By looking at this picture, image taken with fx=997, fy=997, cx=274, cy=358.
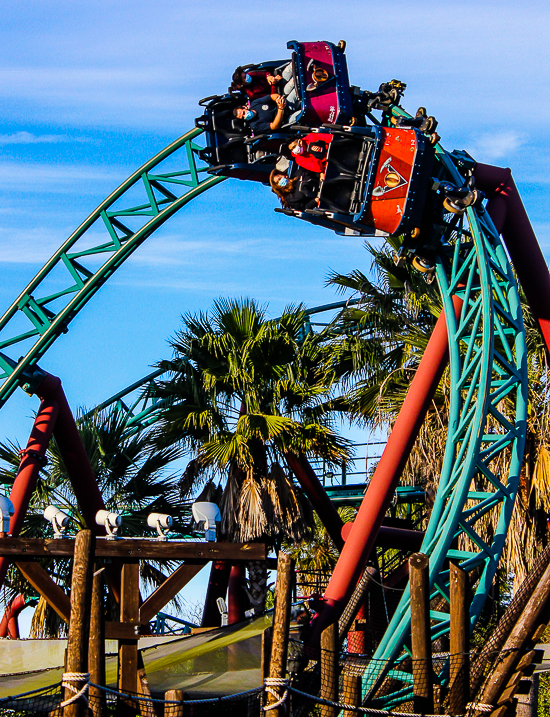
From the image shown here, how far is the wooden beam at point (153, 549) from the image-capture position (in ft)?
28.5

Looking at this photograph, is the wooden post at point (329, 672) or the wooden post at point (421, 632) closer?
the wooden post at point (329, 672)

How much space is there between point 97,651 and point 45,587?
1.72 m

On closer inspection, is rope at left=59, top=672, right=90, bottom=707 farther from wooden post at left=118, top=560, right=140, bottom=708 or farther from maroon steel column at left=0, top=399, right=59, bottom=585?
maroon steel column at left=0, top=399, right=59, bottom=585

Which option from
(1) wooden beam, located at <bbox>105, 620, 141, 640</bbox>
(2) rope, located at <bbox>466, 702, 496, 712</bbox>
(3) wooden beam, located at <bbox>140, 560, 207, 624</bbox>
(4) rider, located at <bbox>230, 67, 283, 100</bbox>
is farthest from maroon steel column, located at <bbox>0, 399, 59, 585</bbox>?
(2) rope, located at <bbox>466, 702, 496, 712</bbox>

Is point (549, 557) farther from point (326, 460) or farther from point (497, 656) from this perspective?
point (326, 460)

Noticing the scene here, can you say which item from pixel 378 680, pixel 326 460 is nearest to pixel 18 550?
pixel 378 680

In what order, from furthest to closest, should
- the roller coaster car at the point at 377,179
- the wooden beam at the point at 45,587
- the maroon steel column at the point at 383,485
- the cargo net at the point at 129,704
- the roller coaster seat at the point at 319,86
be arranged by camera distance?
the roller coaster seat at the point at 319,86 < the roller coaster car at the point at 377,179 < the maroon steel column at the point at 383,485 < the wooden beam at the point at 45,587 < the cargo net at the point at 129,704

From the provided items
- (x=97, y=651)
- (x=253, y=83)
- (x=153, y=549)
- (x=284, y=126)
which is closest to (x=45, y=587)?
(x=153, y=549)

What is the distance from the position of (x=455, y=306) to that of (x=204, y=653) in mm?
4969

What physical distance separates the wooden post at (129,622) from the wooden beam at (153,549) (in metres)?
0.18

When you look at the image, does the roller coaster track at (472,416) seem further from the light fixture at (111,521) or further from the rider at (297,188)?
the light fixture at (111,521)

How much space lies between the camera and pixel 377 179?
11805 mm

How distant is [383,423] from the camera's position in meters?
14.7

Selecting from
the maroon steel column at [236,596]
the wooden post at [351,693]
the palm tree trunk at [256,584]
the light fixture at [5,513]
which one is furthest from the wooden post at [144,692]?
the maroon steel column at [236,596]
